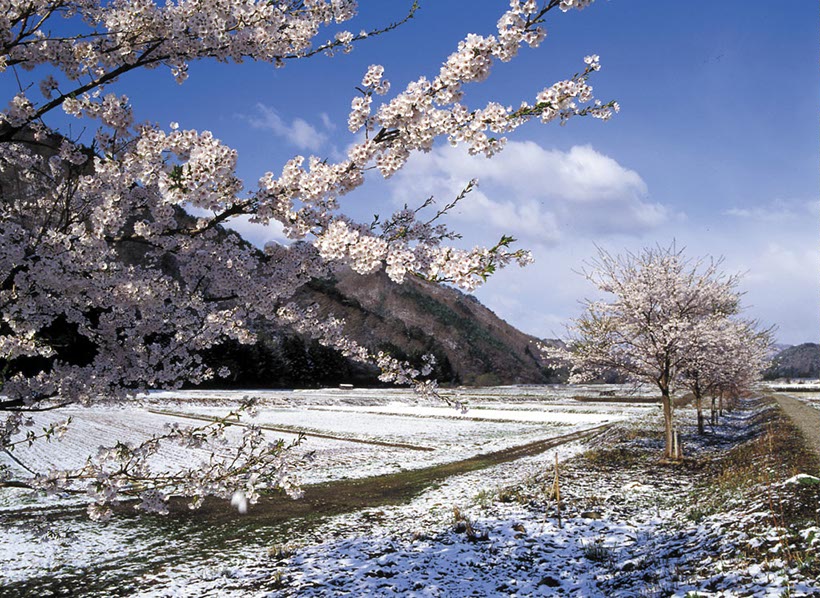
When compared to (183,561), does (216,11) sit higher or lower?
higher

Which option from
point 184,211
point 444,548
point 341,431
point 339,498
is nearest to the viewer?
point 184,211

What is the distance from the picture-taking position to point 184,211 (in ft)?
18.2

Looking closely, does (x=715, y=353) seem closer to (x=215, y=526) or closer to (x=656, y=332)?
(x=656, y=332)

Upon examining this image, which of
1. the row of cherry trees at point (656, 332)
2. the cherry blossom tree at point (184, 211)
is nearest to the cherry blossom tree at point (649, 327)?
the row of cherry trees at point (656, 332)

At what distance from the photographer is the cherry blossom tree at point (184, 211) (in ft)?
14.0

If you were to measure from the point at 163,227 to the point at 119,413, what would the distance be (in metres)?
43.1

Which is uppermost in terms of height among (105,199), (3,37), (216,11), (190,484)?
(216,11)

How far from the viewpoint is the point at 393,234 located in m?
4.97

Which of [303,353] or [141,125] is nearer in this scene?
[141,125]

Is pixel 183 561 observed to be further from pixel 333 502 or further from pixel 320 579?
pixel 333 502

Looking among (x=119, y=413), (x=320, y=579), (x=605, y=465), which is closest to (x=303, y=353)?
(x=119, y=413)

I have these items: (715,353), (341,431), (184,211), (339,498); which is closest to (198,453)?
(339,498)

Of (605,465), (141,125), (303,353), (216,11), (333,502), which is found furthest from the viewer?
(303,353)

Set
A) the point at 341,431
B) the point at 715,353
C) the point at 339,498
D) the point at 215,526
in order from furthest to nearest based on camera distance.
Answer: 1. the point at 341,431
2. the point at 715,353
3. the point at 339,498
4. the point at 215,526
